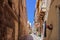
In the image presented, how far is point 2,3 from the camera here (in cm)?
604

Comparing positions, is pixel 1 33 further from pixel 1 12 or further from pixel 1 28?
pixel 1 12

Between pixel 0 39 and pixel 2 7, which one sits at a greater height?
pixel 2 7

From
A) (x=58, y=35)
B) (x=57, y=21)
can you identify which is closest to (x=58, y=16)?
(x=57, y=21)

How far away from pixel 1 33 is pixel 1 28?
0.15m

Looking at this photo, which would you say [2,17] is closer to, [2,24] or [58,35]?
[2,24]

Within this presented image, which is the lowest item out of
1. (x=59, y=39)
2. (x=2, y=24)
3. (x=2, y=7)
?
(x=59, y=39)

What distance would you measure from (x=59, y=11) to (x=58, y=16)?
199 mm

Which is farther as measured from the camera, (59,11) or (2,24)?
(59,11)

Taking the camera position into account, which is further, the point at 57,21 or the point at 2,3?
the point at 57,21

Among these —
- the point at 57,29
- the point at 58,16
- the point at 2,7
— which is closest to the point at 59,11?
the point at 58,16

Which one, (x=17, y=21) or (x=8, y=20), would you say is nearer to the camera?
(x=8, y=20)

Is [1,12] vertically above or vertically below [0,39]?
above

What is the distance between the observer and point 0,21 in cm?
592

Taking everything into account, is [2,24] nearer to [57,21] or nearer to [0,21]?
[0,21]
